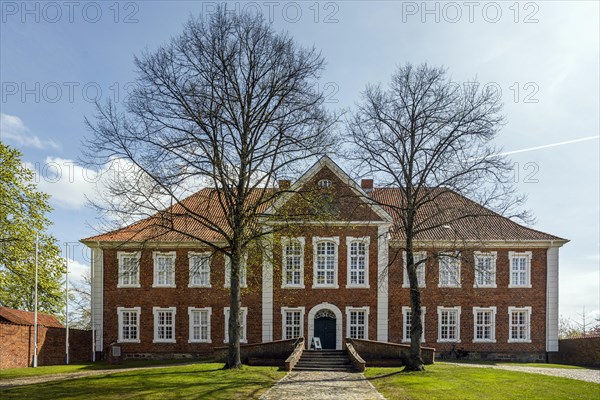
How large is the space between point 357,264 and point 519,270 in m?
10.2

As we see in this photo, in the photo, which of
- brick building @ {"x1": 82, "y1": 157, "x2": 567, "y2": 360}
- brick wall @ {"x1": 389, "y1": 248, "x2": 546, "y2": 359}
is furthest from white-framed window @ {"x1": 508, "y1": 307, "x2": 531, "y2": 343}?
brick wall @ {"x1": 389, "y1": 248, "x2": 546, "y2": 359}

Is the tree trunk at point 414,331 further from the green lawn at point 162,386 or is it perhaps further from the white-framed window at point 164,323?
the white-framed window at point 164,323

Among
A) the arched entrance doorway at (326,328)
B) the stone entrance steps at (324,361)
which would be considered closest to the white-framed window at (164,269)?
the arched entrance doorway at (326,328)

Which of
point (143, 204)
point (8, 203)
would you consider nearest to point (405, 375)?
point (143, 204)

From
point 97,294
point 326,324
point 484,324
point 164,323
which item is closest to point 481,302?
point 484,324

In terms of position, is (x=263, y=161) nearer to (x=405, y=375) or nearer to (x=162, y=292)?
(x=405, y=375)

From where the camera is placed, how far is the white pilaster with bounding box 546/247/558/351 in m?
34.9

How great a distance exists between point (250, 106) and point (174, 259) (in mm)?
15462

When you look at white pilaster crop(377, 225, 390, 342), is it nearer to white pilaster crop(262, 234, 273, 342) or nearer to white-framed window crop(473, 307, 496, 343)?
white-framed window crop(473, 307, 496, 343)

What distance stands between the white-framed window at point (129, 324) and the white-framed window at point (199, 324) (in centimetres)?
324

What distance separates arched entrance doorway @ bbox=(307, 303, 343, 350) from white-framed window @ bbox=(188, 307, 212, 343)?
6332 mm

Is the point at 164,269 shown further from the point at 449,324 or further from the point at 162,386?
the point at 449,324

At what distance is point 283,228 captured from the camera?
23.8 meters

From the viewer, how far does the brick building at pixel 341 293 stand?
34312mm
